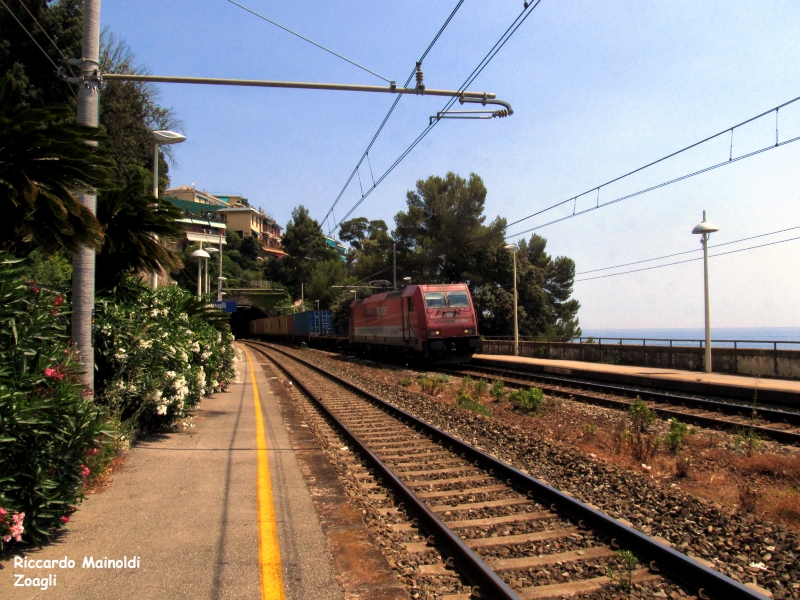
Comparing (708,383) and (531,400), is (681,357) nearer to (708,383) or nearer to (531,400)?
(708,383)

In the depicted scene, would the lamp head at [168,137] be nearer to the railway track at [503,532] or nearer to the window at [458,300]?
the railway track at [503,532]

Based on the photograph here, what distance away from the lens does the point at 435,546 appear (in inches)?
186

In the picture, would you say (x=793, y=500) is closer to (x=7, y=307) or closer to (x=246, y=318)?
(x=7, y=307)

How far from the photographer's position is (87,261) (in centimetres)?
639

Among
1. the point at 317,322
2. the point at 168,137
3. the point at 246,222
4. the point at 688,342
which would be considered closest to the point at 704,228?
the point at 688,342

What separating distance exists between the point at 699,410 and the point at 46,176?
460 inches

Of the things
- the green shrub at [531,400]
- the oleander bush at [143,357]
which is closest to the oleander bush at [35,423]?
the oleander bush at [143,357]

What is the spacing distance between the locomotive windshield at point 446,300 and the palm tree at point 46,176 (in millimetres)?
17481

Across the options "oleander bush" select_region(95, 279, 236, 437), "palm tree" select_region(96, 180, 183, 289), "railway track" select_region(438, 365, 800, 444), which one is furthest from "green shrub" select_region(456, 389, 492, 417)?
"palm tree" select_region(96, 180, 183, 289)

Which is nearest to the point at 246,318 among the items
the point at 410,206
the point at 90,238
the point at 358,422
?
the point at 410,206

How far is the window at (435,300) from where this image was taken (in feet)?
72.1

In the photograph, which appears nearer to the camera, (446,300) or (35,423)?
(35,423)

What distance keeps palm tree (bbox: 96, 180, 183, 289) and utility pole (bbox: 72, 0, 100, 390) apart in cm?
48

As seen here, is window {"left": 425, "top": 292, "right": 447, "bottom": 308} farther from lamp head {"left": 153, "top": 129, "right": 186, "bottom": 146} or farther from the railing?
lamp head {"left": 153, "top": 129, "right": 186, "bottom": 146}
